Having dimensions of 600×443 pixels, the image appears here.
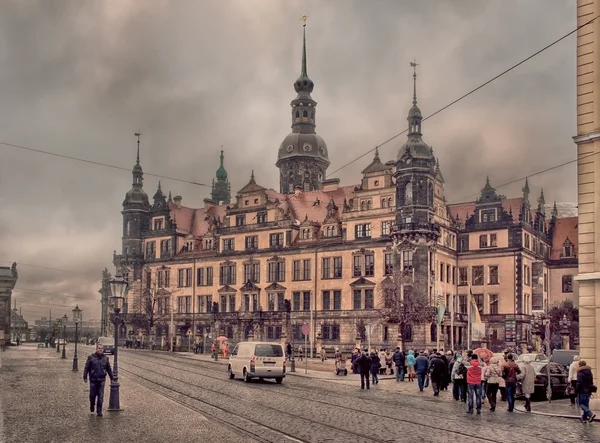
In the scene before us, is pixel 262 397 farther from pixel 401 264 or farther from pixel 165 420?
pixel 401 264

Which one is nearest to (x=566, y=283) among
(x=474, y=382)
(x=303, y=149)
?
(x=303, y=149)

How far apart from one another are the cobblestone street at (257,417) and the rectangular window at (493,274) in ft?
161

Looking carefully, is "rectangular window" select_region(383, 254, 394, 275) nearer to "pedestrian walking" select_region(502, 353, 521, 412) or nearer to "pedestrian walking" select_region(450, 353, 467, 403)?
"pedestrian walking" select_region(450, 353, 467, 403)

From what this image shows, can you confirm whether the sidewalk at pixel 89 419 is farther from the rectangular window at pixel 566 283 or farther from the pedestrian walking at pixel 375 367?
the rectangular window at pixel 566 283

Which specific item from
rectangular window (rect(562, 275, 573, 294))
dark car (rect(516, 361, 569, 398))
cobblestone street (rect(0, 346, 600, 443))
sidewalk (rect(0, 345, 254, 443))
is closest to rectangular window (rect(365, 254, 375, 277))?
rectangular window (rect(562, 275, 573, 294))

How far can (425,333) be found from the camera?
70562 mm

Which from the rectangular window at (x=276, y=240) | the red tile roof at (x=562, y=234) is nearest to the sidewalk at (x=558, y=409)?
the rectangular window at (x=276, y=240)

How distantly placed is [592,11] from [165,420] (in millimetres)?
20115

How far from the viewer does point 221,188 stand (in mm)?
142125

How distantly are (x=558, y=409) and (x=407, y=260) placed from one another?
48113 millimetres

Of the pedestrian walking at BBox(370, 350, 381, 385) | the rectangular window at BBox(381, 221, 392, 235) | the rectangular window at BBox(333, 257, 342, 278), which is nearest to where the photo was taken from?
the pedestrian walking at BBox(370, 350, 381, 385)

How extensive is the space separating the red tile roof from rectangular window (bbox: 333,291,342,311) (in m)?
27.9

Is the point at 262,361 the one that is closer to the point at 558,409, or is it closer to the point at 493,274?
the point at 558,409

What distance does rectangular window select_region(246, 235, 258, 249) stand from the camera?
87062 mm
